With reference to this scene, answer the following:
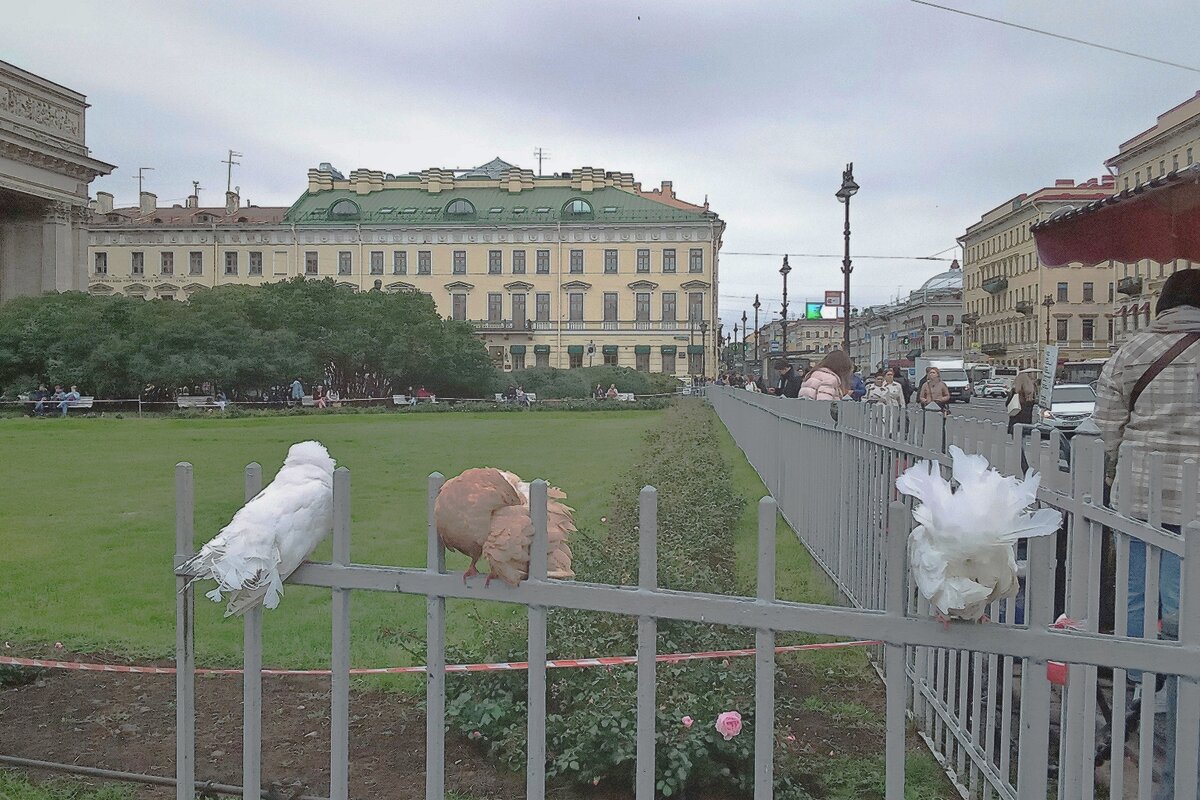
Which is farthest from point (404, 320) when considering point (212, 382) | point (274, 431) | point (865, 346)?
point (865, 346)

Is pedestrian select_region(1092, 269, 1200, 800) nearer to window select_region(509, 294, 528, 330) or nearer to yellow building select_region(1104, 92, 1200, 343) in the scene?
yellow building select_region(1104, 92, 1200, 343)

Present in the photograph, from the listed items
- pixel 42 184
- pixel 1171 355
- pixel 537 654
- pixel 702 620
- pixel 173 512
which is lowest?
pixel 173 512

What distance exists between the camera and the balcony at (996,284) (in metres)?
87.9

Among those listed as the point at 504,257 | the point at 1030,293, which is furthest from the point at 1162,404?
the point at 1030,293

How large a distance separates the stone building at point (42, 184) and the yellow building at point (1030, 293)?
6208 centimetres

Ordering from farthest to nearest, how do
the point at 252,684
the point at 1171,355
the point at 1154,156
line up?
the point at 1154,156 < the point at 1171,355 < the point at 252,684

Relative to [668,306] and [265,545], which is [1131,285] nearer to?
[668,306]

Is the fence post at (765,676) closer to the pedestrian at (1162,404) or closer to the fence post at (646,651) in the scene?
the fence post at (646,651)

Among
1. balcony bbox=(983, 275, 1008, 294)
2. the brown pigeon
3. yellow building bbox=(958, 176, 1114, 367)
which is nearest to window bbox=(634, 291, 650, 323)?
yellow building bbox=(958, 176, 1114, 367)

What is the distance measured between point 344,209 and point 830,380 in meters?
74.1

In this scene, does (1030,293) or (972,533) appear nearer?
(972,533)

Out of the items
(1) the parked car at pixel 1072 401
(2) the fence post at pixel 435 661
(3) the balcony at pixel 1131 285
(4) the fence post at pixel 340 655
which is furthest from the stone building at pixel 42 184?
(3) the balcony at pixel 1131 285

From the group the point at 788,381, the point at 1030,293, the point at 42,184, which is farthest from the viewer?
the point at 1030,293

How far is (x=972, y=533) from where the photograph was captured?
78.7 inches
